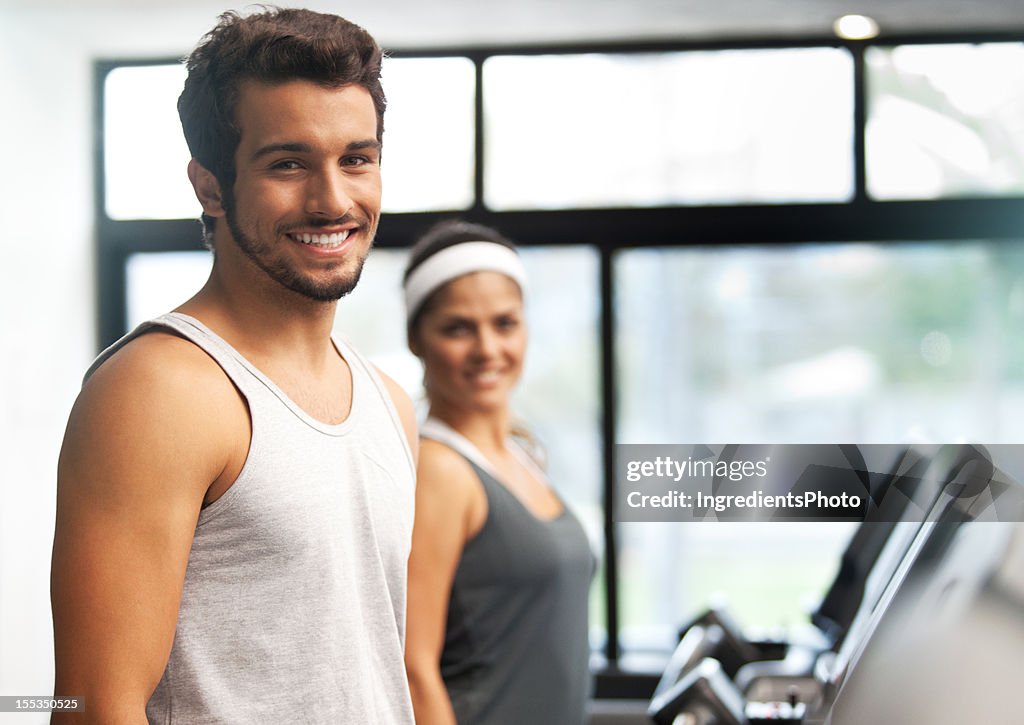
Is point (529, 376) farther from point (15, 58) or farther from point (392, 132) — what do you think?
point (15, 58)

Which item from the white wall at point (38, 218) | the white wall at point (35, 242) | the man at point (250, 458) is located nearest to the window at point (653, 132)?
the white wall at point (38, 218)

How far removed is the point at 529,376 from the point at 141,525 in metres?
1.81

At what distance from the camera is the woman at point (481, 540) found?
44.1 inches

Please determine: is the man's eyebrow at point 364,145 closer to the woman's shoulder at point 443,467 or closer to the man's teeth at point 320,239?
the man's teeth at point 320,239

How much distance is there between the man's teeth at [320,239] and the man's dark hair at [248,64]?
0.19ft

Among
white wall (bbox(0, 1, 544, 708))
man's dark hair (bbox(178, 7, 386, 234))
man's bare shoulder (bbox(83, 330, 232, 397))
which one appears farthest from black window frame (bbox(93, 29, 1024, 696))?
man's bare shoulder (bbox(83, 330, 232, 397))

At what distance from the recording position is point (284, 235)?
0.73 m

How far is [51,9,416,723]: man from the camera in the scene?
2.07ft

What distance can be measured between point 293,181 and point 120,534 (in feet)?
0.86

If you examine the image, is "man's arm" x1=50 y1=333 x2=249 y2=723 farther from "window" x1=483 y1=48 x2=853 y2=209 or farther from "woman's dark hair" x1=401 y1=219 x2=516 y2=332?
"window" x1=483 y1=48 x2=853 y2=209

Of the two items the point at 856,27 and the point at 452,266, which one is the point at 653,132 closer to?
the point at 856,27

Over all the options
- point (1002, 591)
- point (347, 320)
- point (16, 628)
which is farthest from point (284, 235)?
point (347, 320)

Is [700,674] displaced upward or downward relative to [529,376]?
downward

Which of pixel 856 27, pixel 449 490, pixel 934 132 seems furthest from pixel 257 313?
pixel 934 132
